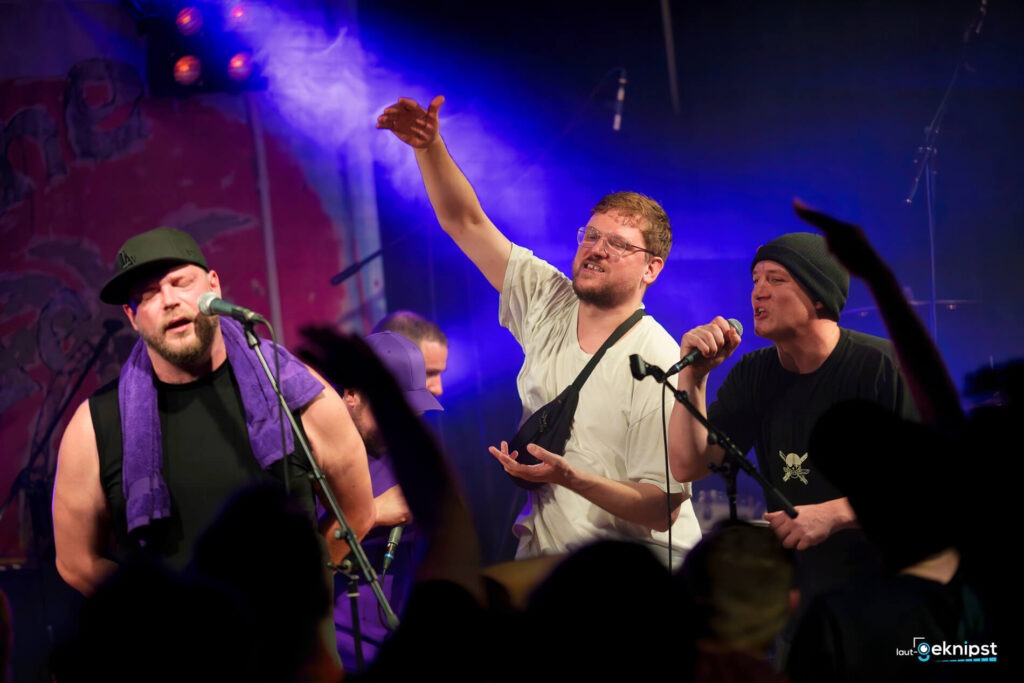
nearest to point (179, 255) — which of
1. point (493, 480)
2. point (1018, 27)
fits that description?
point (493, 480)

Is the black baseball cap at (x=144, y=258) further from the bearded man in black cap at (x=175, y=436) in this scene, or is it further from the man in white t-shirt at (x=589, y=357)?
the man in white t-shirt at (x=589, y=357)

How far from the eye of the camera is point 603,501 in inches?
145

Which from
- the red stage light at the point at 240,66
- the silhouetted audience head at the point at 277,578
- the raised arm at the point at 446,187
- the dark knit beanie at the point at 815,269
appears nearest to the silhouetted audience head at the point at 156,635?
the silhouetted audience head at the point at 277,578

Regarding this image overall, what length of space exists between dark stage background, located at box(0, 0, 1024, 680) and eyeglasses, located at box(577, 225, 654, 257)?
106 inches

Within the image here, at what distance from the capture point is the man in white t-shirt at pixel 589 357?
3766 millimetres

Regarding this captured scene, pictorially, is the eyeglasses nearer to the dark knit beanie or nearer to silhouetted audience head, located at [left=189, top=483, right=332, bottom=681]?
the dark knit beanie

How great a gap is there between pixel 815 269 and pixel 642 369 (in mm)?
981

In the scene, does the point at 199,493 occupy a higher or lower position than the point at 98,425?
lower

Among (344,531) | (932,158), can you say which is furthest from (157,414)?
(932,158)

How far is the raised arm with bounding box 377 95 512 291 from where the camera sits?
3992 mm

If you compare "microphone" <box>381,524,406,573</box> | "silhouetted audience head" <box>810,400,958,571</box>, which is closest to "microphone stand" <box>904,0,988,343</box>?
"silhouetted audience head" <box>810,400,958,571</box>

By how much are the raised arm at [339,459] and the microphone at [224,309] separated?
0.45 metres

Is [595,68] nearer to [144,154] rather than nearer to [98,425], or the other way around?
[144,154]

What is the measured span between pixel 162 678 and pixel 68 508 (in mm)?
1678
